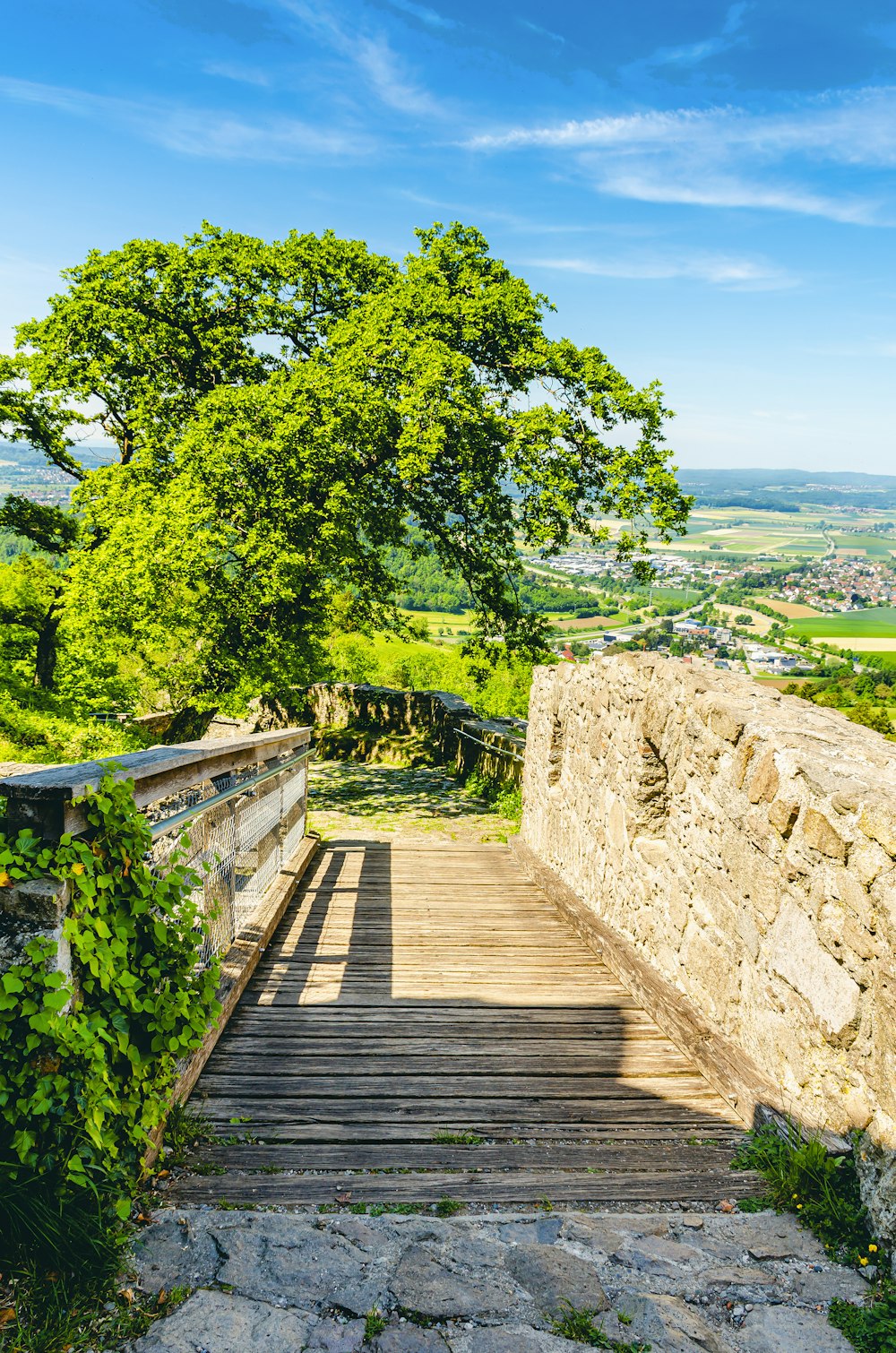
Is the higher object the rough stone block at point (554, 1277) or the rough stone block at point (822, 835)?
the rough stone block at point (822, 835)

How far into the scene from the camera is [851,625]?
51.2m

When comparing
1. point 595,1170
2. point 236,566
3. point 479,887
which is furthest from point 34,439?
point 595,1170

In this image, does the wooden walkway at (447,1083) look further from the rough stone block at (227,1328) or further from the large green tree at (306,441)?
the large green tree at (306,441)

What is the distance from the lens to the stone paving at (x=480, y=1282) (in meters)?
1.77

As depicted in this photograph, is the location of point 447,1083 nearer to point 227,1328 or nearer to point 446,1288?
point 446,1288

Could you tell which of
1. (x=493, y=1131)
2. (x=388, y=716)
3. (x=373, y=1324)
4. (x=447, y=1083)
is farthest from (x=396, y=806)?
(x=373, y=1324)

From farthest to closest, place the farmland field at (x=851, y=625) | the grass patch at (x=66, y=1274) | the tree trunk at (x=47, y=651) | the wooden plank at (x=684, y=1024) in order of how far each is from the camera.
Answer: the farmland field at (x=851, y=625)
the tree trunk at (x=47, y=651)
the wooden plank at (x=684, y=1024)
the grass patch at (x=66, y=1274)

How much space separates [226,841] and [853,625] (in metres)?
55.0

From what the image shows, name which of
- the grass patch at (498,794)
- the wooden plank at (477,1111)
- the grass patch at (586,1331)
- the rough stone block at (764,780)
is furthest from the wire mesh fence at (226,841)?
the grass patch at (498,794)

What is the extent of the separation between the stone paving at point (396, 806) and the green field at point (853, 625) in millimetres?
26051

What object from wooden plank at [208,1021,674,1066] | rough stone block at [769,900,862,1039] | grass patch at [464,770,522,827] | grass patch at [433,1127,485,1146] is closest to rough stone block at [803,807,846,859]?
rough stone block at [769,900,862,1039]

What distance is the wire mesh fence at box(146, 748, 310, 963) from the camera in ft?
9.99

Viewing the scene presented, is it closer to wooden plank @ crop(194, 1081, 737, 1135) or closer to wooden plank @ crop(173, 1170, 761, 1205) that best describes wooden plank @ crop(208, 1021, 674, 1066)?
wooden plank @ crop(194, 1081, 737, 1135)

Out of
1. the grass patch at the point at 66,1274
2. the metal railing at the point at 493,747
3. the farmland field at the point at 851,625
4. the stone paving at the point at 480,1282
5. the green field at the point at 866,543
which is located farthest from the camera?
the green field at the point at 866,543
